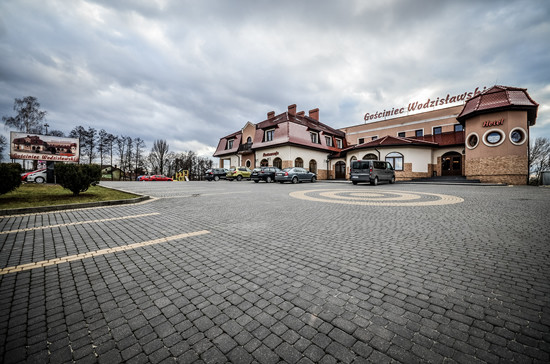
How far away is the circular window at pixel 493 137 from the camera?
19594 millimetres

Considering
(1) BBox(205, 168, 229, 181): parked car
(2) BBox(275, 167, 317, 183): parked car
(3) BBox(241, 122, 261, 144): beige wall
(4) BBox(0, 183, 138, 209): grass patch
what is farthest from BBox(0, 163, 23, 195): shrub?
(3) BBox(241, 122, 261, 144): beige wall

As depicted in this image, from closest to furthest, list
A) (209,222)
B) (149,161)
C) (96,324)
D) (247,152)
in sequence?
(96,324) → (209,222) → (247,152) → (149,161)

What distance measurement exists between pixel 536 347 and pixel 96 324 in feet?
11.9

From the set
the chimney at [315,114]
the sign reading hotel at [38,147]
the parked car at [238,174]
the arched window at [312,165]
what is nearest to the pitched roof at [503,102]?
the arched window at [312,165]

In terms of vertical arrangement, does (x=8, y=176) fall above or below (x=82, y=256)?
above

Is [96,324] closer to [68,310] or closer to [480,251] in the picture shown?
[68,310]

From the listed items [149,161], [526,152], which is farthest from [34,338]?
[149,161]

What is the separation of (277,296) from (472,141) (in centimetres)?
2740

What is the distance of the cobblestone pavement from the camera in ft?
5.69

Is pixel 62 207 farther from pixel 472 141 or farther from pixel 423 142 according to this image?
pixel 423 142

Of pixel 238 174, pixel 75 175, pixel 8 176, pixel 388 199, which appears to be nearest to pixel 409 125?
pixel 238 174

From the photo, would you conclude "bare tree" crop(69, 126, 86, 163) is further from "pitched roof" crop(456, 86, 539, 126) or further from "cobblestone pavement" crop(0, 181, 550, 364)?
"pitched roof" crop(456, 86, 539, 126)

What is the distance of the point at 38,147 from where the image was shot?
57.6ft

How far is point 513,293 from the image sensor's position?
2.44 metres
